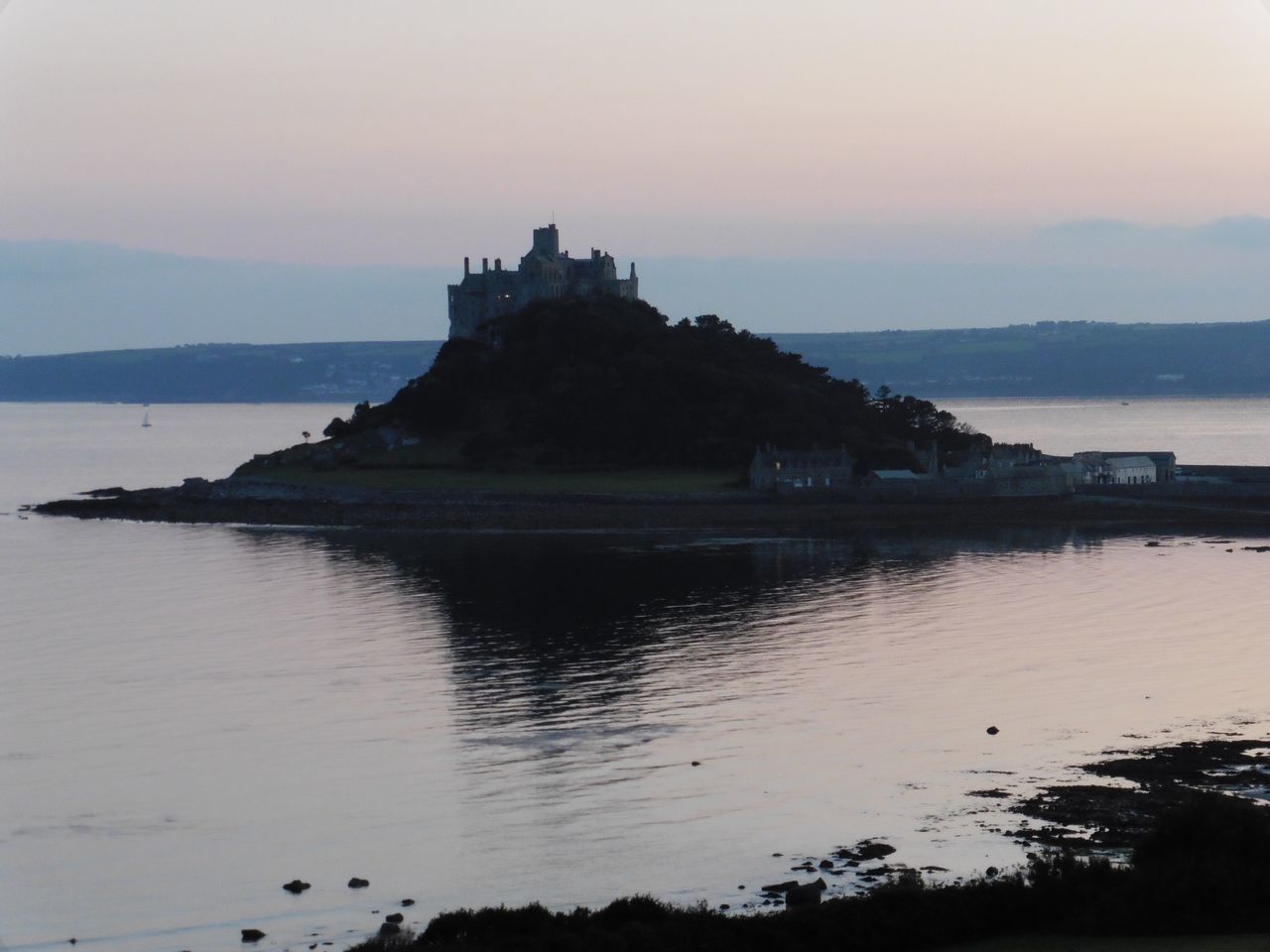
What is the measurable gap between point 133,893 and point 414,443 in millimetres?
55153

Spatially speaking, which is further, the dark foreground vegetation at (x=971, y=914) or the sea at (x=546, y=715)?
→ the sea at (x=546, y=715)

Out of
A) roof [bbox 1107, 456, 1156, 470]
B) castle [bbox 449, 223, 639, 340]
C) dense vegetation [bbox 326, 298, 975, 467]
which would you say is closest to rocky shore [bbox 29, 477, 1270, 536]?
roof [bbox 1107, 456, 1156, 470]

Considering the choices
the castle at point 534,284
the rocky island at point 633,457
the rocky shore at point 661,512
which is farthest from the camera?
the castle at point 534,284

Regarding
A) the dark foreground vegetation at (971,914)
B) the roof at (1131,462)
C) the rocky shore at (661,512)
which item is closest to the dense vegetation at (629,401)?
the rocky shore at (661,512)

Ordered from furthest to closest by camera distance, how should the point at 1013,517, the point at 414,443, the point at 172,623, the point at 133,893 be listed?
the point at 414,443 < the point at 1013,517 < the point at 172,623 < the point at 133,893

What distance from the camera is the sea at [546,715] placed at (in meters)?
16.3

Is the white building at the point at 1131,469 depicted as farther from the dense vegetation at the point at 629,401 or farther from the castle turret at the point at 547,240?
the castle turret at the point at 547,240

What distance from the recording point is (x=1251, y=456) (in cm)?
8762

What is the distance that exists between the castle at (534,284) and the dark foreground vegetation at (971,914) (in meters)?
64.7

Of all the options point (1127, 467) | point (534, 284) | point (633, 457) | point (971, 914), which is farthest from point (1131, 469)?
point (971, 914)

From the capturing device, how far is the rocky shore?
2142 inches

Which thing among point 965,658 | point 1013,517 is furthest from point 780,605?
point 1013,517

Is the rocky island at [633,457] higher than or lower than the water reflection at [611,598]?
higher

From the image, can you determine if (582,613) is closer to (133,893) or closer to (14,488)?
(133,893)
